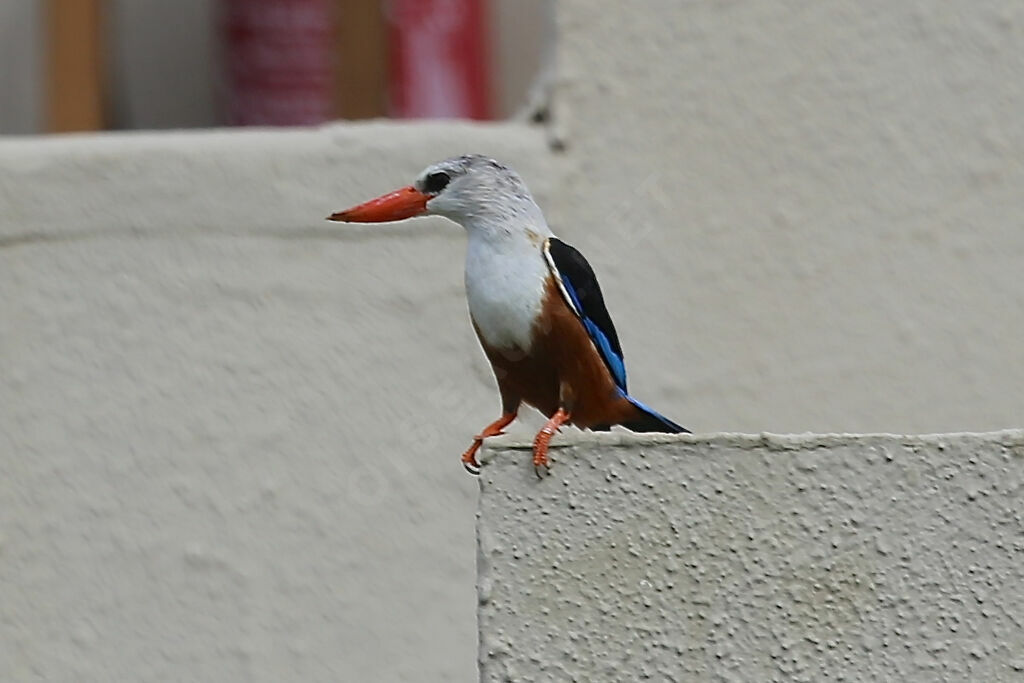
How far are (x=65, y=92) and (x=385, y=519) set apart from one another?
129 centimetres

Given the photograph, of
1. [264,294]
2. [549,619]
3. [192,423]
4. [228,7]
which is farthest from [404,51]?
[549,619]

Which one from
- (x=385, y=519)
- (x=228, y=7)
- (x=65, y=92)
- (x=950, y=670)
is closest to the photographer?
(x=950, y=670)

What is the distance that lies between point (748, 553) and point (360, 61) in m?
2.30

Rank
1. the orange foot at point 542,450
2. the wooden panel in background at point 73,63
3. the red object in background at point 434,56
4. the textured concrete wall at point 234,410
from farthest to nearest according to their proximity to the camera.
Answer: the red object in background at point 434,56 < the wooden panel in background at point 73,63 < the textured concrete wall at point 234,410 < the orange foot at point 542,450

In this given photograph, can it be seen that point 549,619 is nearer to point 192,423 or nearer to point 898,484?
point 898,484

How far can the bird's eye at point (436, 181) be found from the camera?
2.15 meters

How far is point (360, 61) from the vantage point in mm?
3959

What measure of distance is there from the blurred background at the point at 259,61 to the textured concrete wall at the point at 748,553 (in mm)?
1873

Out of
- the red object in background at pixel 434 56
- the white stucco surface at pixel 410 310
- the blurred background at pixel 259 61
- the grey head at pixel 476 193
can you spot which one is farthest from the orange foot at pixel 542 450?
the red object in background at pixel 434 56

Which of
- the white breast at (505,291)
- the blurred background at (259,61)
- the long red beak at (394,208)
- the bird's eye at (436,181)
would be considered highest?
the bird's eye at (436,181)

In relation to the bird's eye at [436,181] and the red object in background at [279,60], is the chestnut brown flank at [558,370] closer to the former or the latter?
the bird's eye at [436,181]

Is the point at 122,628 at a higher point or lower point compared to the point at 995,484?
lower

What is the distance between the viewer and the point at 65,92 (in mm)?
3838

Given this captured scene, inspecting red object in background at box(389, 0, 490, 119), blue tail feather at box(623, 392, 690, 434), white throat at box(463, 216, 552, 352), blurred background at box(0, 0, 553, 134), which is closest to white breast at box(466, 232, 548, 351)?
white throat at box(463, 216, 552, 352)
